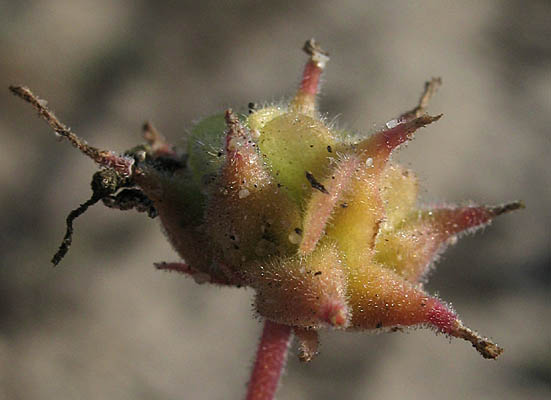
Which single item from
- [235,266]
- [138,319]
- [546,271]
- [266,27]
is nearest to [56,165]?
[138,319]

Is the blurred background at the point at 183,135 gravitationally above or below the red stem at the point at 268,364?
above

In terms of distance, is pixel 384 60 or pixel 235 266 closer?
pixel 235 266

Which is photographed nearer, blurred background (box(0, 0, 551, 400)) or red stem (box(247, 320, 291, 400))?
red stem (box(247, 320, 291, 400))

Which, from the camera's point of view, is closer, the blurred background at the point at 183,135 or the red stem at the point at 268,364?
the red stem at the point at 268,364

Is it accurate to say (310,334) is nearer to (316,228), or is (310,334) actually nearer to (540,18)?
(316,228)

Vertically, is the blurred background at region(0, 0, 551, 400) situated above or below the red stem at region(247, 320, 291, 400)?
above
